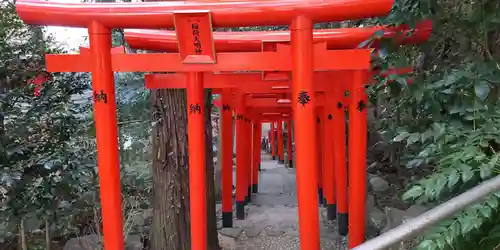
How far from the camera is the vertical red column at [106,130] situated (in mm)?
3715

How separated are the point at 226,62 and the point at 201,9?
1.82 feet

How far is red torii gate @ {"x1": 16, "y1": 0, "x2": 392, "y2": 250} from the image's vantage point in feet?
11.4

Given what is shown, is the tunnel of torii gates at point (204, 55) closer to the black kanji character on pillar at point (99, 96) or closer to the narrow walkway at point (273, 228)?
the black kanji character on pillar at point (99, 96)

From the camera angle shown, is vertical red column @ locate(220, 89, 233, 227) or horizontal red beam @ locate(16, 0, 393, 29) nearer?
horizontal red beam @ locate(16, 0, 393, 29)

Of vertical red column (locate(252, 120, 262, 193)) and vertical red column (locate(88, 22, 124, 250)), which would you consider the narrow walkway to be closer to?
vertical red column (locate(252, 120, 262, 193))

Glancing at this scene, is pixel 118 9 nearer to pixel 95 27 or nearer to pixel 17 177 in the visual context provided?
pixel 95 27

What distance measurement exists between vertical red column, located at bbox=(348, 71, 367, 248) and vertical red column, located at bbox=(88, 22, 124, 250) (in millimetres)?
2782

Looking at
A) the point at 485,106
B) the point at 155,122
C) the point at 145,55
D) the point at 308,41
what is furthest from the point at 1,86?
the point at 485,106

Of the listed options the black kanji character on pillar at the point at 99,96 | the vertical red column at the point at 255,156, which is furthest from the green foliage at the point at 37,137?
the vertical red column at the point at 255,156

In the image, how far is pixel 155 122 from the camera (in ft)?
16.5

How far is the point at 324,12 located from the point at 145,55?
174 centimetres

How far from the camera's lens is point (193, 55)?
12.3 feet

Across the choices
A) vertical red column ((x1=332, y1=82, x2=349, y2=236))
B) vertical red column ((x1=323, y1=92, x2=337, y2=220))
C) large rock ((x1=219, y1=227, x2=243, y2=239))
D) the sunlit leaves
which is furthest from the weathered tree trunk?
the sunlit leaves

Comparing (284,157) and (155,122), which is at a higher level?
(155,122)
